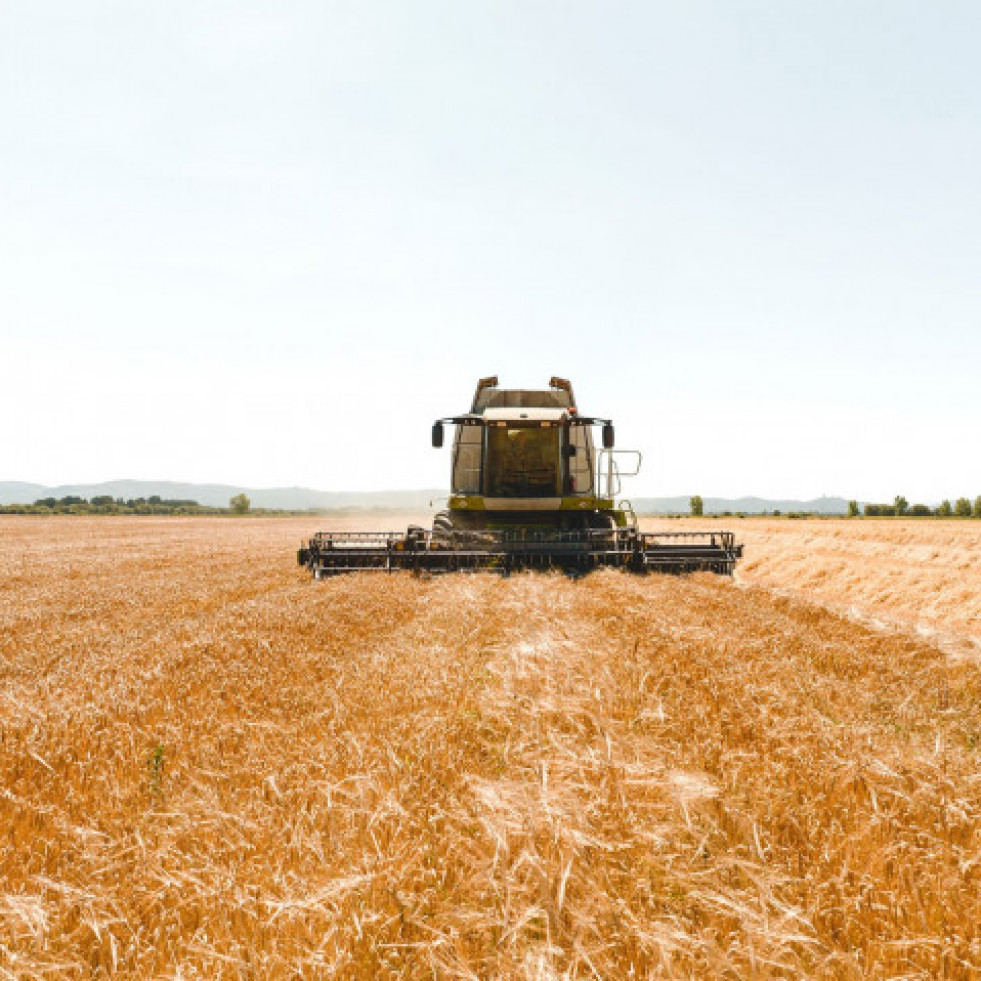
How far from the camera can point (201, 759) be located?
2.91 metres

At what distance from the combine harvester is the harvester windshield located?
2 cm

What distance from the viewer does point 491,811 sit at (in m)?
2.31

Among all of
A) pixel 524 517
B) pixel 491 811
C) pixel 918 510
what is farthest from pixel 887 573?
pixel 918 510

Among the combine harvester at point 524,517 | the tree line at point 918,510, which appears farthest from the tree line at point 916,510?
the combine harvester at point 524,517

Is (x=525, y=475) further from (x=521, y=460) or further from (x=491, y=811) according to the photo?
(x=491, y=811)

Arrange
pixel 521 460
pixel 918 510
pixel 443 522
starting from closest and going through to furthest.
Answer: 1. pixel 521 460
2. pixel 443 522
3. pixel 918 510

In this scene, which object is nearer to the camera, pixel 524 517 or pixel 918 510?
pixel 524 517

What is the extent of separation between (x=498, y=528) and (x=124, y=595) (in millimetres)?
6680

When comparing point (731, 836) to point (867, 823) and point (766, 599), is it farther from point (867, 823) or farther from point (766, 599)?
point (766, 599)

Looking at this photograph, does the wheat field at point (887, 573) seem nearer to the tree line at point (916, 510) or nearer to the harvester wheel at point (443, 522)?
the harvester wheel at point (443, 522)

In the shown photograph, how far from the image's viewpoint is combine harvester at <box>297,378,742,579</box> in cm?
1150

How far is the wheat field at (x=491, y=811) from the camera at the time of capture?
167 centimetres

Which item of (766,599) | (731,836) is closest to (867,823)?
(731,836)

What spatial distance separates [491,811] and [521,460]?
10.5 m
